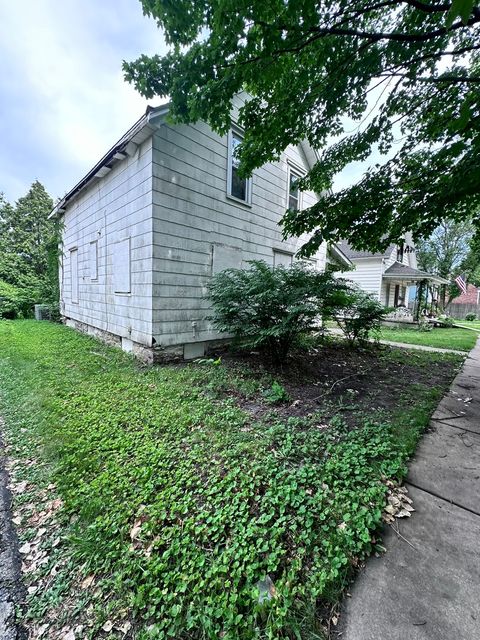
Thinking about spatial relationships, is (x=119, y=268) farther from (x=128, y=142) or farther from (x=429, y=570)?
(x=429, y=570)

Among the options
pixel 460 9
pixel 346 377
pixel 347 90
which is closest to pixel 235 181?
pixel 347 90

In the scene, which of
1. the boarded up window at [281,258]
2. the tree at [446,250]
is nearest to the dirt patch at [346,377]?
the boarded up window at [281,258]

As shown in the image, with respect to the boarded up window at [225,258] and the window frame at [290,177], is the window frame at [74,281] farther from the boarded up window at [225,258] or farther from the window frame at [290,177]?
the window frame at [290,177]

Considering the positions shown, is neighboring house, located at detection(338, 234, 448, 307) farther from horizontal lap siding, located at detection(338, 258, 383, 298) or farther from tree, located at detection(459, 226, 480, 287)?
tree, located at detection(459, 226, 480, 287)

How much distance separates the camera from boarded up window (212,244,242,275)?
20.1 ft

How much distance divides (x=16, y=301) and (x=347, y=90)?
617 inches

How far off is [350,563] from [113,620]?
1.28 metres

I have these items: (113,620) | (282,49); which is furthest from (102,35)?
(113,620)

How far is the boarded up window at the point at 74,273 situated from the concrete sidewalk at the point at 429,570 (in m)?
10.8

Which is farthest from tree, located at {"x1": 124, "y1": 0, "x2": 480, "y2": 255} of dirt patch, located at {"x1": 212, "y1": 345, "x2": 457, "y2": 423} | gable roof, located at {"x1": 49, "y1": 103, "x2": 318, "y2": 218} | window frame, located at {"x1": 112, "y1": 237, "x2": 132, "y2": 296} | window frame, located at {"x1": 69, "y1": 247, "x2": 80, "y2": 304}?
window frame, located at {"x1": 69, "y1": 247, "x2": 80, "y2": 304}

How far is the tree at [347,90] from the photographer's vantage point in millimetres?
3123

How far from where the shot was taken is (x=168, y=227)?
5.15m

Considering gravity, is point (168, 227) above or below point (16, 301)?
above

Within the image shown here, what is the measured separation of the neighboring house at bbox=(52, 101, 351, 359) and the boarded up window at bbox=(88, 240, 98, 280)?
1.1 inches
